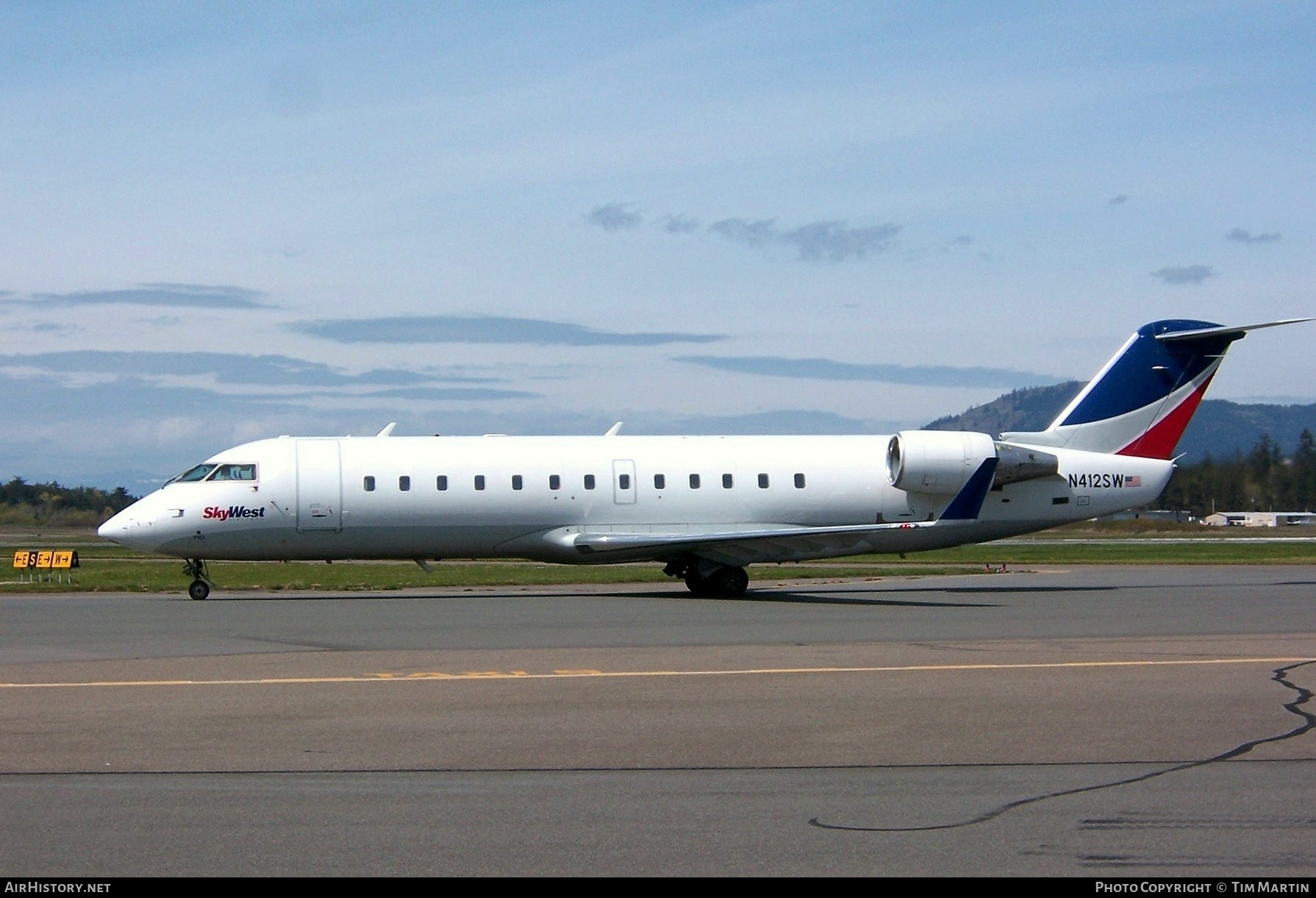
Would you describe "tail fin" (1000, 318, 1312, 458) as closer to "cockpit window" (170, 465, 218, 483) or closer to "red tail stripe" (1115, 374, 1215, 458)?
"red tail stripe" (1115, 374, 1215, 458)

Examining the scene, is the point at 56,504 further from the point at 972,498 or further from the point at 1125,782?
the point at 1125,782

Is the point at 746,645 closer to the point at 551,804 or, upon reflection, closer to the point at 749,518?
the point at 551,804

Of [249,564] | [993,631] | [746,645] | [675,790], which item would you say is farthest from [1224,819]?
[249,564]

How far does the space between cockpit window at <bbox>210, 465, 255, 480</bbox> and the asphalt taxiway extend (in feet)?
28.7

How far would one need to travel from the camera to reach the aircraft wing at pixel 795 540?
2778 centimetres

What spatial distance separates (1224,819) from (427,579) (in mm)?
29631

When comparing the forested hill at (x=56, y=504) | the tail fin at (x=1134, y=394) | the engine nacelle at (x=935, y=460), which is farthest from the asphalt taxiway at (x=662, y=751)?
the forested hill at (x=56, y=504)

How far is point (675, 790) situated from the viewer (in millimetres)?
8562

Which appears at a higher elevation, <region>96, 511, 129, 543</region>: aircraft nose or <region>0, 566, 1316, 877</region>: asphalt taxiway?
<region>96, 511, 129, 543</region>: aircraft nose

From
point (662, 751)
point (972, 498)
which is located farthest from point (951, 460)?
point (662, 751)

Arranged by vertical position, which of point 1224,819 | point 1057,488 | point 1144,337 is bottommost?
point 1224,819

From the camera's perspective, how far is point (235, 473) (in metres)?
28.2

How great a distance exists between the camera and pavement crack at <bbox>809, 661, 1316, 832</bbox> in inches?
298

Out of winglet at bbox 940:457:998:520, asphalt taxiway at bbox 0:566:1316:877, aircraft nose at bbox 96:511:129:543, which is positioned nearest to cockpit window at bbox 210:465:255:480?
aircraft nose at bbox 96:511:129:543
